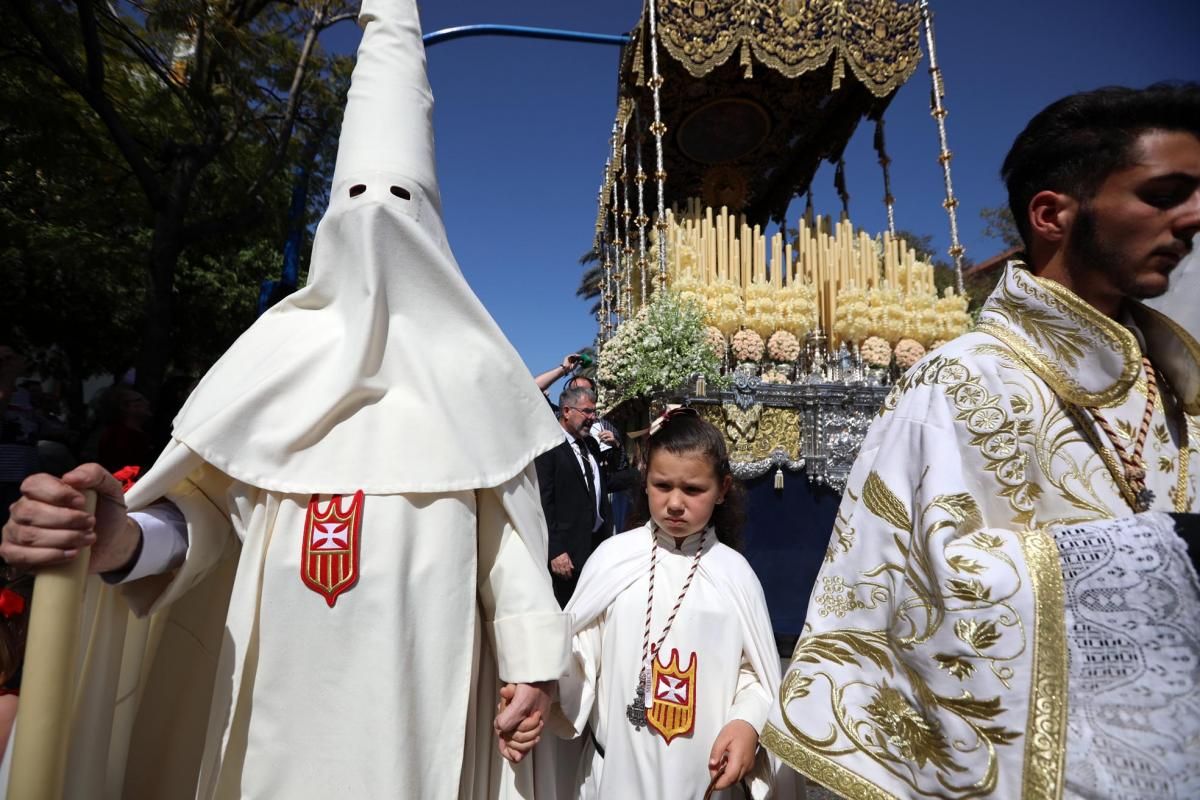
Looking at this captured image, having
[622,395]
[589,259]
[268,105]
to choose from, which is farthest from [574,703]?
[589,259]

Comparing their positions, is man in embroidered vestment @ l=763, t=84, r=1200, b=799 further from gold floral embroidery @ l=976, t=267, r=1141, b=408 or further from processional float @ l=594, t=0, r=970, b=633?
processional float @ l=594, t=0, r=970, b=633

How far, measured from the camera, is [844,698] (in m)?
1.27

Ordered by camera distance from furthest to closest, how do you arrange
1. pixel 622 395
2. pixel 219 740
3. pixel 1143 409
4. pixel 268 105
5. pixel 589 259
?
pixel 589 259 < pixel 268 105 < pixel 622 395 < pixel 219 740 < pixel 1143 409

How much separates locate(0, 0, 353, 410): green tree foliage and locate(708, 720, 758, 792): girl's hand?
7445mm

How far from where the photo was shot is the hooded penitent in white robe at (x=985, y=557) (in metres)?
1.07

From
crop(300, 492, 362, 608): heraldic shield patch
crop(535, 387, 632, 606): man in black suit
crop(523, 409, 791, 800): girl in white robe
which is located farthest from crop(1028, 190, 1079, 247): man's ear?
crop(535, 387, 632, 606): man in black suit

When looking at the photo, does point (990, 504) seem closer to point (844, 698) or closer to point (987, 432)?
point (987, 432)

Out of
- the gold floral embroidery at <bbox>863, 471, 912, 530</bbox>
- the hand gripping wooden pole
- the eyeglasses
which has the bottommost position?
the hand gripping wooden pole

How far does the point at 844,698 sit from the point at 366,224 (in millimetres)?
1524

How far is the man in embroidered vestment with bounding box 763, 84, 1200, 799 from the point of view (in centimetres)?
104

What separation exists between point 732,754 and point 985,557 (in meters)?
1.00

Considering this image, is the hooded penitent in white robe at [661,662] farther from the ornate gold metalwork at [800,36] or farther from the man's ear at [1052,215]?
the ornate gold metalwork at [800,36]

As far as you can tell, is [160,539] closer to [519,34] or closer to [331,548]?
[331,548]

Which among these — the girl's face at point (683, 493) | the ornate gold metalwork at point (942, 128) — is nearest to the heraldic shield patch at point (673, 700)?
the girl's face at point (683, 493)
